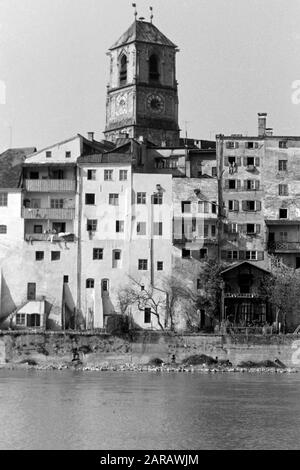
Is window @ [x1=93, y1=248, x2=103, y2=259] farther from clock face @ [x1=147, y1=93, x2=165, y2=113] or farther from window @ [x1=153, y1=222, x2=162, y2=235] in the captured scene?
clock face @ [x1=147, y1=93, x2=165, y2=113]

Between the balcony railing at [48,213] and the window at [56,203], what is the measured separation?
547mm

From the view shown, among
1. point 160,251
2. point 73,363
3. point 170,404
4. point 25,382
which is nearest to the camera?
point 170,404

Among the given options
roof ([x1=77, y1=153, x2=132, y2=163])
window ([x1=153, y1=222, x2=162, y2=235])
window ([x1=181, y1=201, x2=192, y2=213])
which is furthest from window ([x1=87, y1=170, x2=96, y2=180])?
window ([x1=181, y1=201, x2=192, y2=213])

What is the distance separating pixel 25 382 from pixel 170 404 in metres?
13.9

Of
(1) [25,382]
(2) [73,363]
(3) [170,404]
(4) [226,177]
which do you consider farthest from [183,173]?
(3) [170,404]

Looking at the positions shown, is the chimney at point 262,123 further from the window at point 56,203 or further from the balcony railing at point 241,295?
the window at point 56,203

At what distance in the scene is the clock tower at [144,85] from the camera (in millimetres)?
117312

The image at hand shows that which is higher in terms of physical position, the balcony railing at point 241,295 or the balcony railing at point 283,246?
the balcony railing at point 283,246

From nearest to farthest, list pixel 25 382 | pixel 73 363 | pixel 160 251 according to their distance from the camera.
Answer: pixel 25 382 → pixel 73 363 → pixel 160 251

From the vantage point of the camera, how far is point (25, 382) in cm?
7738

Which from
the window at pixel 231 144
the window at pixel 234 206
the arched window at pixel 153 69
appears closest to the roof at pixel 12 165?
the window at pixel 231 144

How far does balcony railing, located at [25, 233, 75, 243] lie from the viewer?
315 feet

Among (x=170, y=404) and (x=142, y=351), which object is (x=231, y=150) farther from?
(x=170, y=404)

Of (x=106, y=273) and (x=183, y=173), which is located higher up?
(x=183, y=173)
